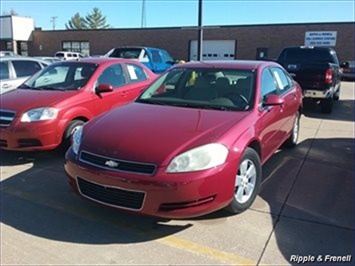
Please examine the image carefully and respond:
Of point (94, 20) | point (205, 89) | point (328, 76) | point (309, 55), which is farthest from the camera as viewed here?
point (94, 20)

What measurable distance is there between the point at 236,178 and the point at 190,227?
0.66 meters

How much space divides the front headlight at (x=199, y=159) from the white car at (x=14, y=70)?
6.68m

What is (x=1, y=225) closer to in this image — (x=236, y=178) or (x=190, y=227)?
(x=190, y=227)

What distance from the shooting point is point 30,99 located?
591cm

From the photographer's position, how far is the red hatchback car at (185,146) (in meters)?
3.36

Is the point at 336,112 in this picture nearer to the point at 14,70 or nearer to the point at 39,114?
the point at 39,114

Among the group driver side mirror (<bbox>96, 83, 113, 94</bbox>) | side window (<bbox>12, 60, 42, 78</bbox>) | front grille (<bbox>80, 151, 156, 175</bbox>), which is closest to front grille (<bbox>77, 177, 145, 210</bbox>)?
front grille (<bbox>80, 151, 156, 175</bbox>)

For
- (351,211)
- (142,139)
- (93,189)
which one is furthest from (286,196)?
(93,189)

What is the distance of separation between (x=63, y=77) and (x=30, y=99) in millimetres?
1057

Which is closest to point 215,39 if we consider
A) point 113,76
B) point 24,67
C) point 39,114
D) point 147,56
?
point 147,56

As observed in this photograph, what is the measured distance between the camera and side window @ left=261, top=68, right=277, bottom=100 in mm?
4781

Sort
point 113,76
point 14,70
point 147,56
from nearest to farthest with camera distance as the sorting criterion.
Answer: point 113,76, point 14,70, point 147,56

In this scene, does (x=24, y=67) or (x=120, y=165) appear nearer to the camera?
(x=120, y=165)

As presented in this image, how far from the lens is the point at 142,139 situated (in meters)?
3.67
